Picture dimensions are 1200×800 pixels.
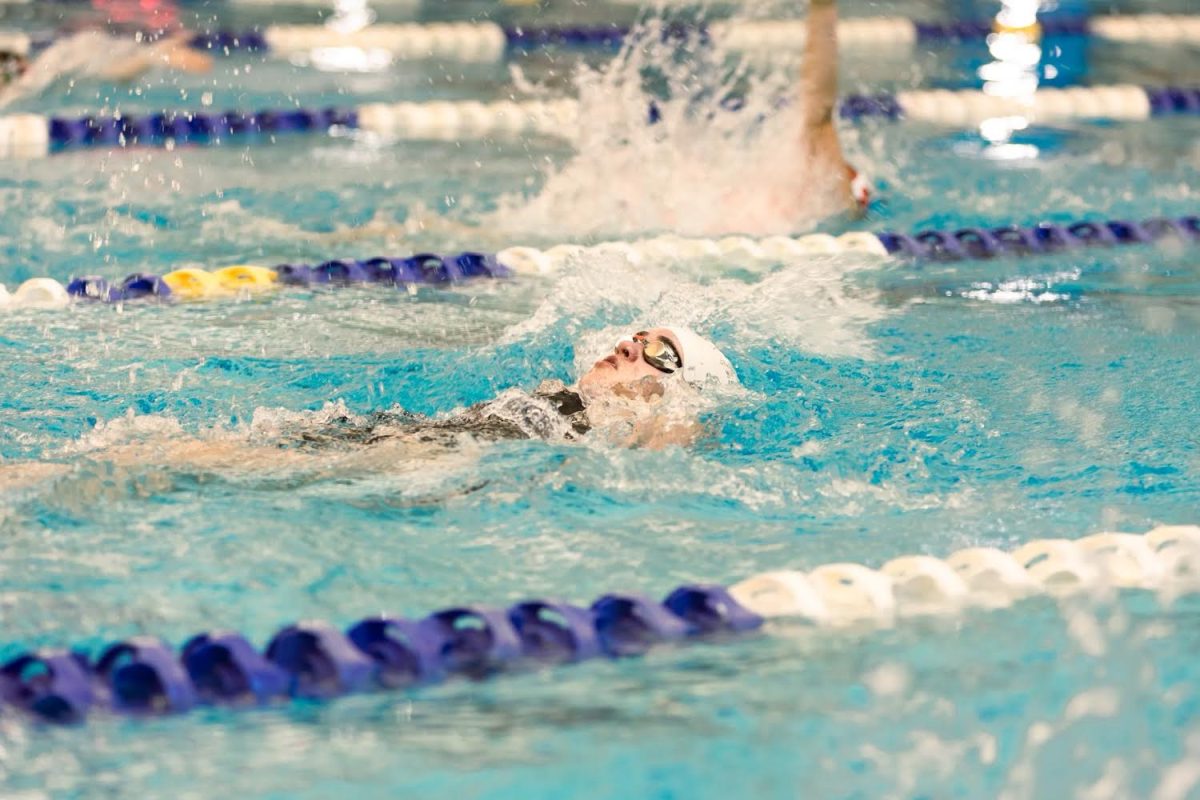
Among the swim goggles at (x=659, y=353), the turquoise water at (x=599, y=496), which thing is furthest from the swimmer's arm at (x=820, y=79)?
the swim goggles at (x=659, y=353)

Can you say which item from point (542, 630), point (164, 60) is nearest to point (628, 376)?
point (542, 630)

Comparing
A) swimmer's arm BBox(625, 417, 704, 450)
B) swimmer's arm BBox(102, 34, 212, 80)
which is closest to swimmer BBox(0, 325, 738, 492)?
swimmer's arm BBox(625, 417, 704, 450)

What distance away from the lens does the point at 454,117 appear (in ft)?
24.8

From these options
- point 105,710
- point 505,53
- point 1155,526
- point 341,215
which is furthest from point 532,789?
point 505,53

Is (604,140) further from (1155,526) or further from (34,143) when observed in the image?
(1155,526)

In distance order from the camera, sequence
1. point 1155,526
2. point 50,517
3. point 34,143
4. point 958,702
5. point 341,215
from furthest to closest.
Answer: point 34,143, point 341,215, point 1155,526, point 50,517, point 958,702

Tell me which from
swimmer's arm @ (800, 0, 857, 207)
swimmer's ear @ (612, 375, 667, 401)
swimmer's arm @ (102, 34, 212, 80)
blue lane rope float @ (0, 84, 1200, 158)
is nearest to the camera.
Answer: swimmer's ear @ (612, 375, 667, 401)

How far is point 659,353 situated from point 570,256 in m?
1.23

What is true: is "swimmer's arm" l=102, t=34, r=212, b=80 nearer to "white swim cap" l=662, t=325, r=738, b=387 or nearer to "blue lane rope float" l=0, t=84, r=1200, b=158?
"blue lane rope float" l=0, t=84, r=1200, b=158

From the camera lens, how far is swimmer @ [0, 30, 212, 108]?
25.4 feet

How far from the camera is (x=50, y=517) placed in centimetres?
293

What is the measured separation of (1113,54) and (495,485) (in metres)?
7.51

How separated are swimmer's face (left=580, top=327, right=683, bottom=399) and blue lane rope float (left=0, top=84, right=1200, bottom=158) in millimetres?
2587

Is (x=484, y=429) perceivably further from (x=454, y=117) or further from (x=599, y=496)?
(x=454, y=117)
